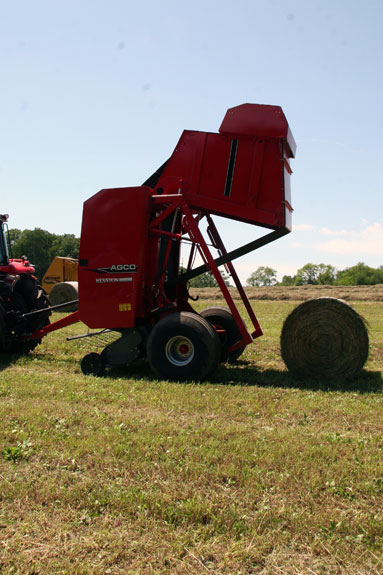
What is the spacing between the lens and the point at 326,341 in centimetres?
697

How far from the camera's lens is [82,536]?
2855mm

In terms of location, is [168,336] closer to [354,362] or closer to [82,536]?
[354,362]

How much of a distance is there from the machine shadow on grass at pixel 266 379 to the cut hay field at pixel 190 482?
1.53ft

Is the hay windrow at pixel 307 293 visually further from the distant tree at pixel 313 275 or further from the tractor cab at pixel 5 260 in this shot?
the distant tree at pixel 313 275

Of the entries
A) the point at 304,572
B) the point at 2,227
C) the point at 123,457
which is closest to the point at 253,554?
the point at 304,572

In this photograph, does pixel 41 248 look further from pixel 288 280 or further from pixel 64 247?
pixel 288 280

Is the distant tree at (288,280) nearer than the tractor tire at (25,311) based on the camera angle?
No

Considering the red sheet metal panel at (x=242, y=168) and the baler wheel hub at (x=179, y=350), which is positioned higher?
the red sheet metal panel at (x=242, y=168)

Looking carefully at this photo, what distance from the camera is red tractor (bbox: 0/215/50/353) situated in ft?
28.7

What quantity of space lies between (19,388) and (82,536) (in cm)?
358

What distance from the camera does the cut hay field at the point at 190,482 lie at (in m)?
2.69

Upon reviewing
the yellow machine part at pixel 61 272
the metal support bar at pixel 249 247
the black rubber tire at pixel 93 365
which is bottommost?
the black rubber tire at pixel 93 365

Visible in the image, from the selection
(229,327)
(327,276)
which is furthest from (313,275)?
(229,327)

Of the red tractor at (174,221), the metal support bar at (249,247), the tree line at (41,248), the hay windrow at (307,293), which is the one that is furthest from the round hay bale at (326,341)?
the tree line at (41,248)
